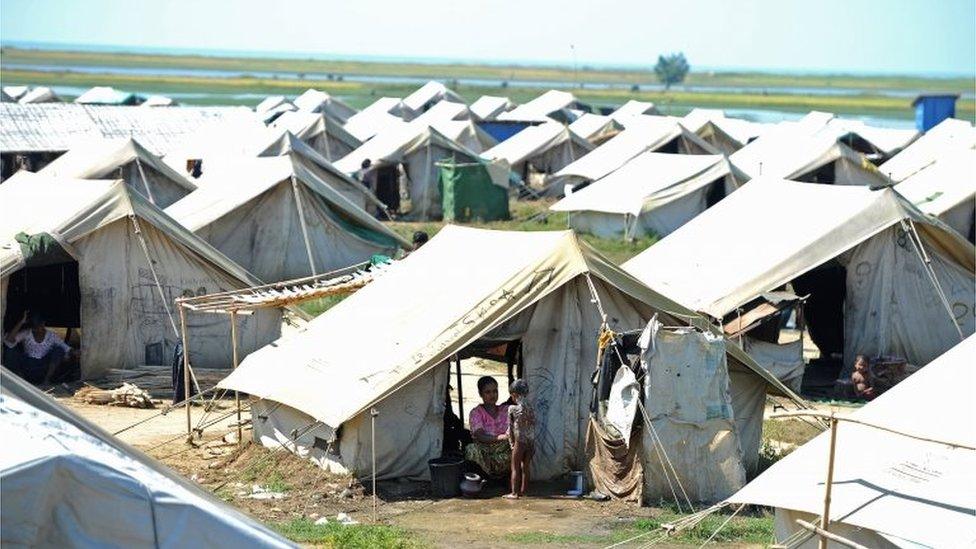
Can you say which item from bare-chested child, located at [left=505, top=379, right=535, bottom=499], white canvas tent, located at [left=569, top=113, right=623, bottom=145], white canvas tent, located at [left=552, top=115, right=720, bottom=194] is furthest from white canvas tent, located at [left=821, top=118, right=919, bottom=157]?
bare-chested child, located at [left=505, top=379, right=535, bottom=499]

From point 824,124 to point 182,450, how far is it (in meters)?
33.0

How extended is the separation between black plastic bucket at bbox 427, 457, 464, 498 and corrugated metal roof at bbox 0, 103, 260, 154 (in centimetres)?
2551

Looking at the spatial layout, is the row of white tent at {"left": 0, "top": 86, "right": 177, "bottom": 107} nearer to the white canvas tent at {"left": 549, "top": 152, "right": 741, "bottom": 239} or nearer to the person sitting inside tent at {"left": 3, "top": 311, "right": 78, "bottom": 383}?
the white canvas tent at {"left": 549, "top": 152, "right": 741, "bottom": 239}

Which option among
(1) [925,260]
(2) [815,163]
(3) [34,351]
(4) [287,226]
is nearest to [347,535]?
(3) [34,351]

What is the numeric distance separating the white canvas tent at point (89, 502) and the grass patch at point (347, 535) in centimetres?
491

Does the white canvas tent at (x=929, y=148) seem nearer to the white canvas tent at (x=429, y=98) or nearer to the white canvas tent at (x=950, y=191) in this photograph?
the white canvas tent at (x=950, y=191)

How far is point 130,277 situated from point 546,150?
2600cm

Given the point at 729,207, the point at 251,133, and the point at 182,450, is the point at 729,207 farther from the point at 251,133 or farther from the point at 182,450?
the point at 251,133

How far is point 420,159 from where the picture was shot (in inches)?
1544

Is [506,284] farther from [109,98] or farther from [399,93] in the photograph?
[399,93]

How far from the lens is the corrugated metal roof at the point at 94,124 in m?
39.3

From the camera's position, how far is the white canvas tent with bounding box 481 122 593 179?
44.6 metres

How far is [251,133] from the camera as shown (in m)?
38.3

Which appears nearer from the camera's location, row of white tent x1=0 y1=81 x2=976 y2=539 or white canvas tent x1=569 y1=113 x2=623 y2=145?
row of white tent x1=0 y1=81 x2=976 y2=539
